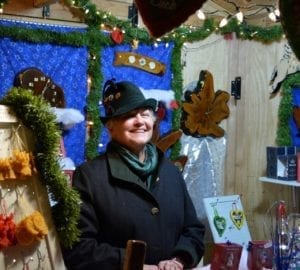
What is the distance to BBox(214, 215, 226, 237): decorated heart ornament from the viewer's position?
272 centimetres

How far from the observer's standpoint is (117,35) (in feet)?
8.87

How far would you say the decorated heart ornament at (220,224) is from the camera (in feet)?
8.91

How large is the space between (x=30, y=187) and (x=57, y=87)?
4.79 feet

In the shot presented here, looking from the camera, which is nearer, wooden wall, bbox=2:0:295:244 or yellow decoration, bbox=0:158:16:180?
yellow decoration, bbox=0:158:16:180

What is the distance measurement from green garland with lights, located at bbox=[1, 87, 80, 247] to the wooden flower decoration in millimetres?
1891

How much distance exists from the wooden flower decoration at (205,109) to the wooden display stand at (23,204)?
6.27ft

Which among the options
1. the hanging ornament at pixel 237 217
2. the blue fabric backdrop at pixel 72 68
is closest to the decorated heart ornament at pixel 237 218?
the hanging ornament at pixel 237 217

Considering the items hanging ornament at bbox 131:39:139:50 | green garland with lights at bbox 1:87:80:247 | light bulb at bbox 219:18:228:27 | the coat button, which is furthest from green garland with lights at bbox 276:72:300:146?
green garland with lights at bbox 1:87:80:247

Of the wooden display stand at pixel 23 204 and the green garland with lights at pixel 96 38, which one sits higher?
the green garland with lights at pixel 96 38

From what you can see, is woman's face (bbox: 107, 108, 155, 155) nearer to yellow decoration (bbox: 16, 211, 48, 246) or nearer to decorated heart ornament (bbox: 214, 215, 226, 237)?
yellow decoration (bbox: 16, 211, 48, 246)

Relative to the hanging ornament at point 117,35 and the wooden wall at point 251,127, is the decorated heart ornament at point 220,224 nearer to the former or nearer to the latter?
the wooden wall at point 251,127

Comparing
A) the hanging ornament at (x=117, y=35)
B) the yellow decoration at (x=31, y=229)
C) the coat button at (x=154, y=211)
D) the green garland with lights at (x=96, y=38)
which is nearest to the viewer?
the yellow decoration at (x=31, y=229)

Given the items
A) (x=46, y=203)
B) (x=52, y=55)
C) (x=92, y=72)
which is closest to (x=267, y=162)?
(x=92, y=72)

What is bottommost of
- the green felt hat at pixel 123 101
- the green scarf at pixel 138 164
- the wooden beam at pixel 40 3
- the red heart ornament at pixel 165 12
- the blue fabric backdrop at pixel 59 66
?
the green scarf at pixel 138 164
